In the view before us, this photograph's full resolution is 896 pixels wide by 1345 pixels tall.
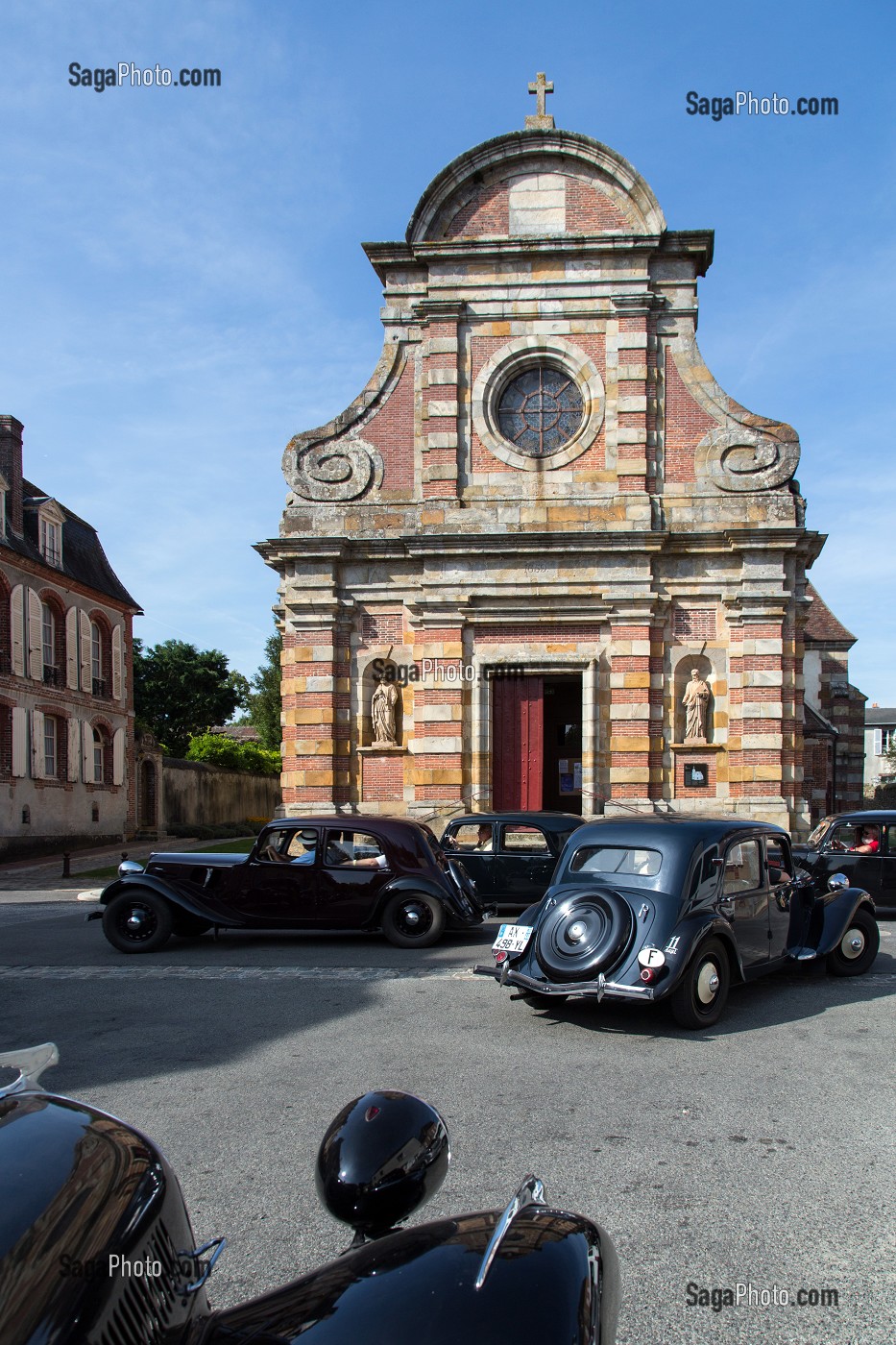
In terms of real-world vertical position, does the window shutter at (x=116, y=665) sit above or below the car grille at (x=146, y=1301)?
above

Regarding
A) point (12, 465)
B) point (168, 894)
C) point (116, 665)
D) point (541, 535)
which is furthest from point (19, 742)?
point (168, 894)

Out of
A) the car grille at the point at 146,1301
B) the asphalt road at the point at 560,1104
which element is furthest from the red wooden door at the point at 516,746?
the car grille at the point at 146,1301

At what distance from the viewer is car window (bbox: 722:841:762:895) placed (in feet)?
26.2

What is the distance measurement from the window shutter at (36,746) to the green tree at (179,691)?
2644 centimetres

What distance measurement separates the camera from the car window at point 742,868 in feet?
26.2

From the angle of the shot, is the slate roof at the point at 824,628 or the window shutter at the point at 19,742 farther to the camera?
the slate roof at the point at 824,628

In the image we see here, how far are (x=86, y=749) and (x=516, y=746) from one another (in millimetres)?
17213

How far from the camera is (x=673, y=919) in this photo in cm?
735

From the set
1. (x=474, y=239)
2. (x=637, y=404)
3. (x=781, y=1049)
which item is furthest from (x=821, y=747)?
(x=781, y=1049)

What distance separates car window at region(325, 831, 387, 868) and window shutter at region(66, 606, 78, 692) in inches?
846

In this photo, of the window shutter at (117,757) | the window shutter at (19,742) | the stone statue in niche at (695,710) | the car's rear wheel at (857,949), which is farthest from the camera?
the window shutter at (117,757)

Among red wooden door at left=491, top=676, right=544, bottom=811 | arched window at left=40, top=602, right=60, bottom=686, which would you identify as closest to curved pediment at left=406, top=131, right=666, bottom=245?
red wooden door at left=491, top=676, right=544, bottom=811

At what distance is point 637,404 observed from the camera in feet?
63.2

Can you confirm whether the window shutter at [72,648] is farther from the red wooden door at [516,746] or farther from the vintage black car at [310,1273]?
the vintage black car at [310,1273]
